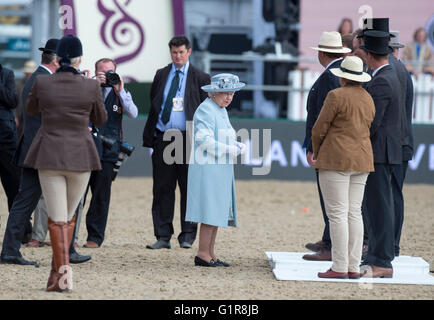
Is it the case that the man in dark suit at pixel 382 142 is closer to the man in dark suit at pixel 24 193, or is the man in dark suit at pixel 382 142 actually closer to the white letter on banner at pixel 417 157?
the man in dark suit at pixel 24 193

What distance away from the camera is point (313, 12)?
16.6 meters

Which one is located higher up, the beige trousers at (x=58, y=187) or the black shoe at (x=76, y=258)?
the beige trousers at (x=58, y=187)

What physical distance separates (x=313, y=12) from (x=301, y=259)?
9.88m

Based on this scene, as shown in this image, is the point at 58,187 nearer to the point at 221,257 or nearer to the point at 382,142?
the point at 221,257

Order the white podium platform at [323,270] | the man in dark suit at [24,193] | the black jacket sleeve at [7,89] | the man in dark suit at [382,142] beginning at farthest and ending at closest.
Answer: the black jacket sleeve at [7,89] < the man in dark suit at [24,193] < the white podium platform at [323,270] < the man in dark suit at [382,142]

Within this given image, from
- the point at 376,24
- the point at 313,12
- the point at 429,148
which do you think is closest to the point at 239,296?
the point at 376,24

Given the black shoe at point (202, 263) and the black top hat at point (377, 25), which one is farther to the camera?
the black shoe at point (202, 263)

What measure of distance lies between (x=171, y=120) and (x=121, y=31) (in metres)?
6.36

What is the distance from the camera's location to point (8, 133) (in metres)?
8.00

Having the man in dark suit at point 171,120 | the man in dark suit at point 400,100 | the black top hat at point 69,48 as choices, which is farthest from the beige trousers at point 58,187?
the man in dark suit at point 400,100

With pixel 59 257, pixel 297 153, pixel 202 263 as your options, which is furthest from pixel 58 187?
pixel 297 153

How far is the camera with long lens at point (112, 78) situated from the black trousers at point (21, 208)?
1.27 metres

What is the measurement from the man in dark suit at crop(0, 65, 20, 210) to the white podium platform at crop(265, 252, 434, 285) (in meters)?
2.52

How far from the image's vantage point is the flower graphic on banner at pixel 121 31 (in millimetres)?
14242
